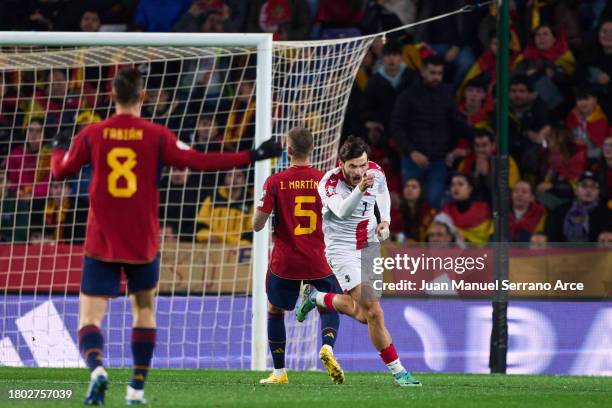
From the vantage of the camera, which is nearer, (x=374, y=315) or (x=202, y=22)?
(x=374, y=315)

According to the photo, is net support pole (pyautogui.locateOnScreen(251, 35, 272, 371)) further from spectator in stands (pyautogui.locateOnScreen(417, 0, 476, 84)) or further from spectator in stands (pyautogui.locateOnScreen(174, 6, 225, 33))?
spectator in stands (pyautogui.locateOnScreen(174, 6, 225, 33))

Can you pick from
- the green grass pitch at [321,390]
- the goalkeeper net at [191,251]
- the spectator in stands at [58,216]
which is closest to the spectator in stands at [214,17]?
the goalkeeper net at [191,251]

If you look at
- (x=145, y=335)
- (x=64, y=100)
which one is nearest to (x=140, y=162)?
(x=145, y=335)

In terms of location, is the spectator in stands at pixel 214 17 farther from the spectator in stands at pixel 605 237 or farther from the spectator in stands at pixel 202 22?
the spectator in stands at pixel 605 237

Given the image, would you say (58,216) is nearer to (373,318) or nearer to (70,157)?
(373,318)

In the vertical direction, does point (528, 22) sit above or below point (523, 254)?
above

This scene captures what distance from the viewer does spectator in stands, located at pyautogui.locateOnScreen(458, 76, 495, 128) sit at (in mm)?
14750

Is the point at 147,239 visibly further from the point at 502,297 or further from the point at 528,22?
the point at 528,22

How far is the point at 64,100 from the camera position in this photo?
44.3 feet

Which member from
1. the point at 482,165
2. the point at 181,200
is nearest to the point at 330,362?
the point at 181,200

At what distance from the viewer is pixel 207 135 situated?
44.3 feet

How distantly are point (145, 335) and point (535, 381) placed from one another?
14.3ft

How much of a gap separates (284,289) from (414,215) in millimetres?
4890

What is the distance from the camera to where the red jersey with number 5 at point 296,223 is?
9250 millimetres
